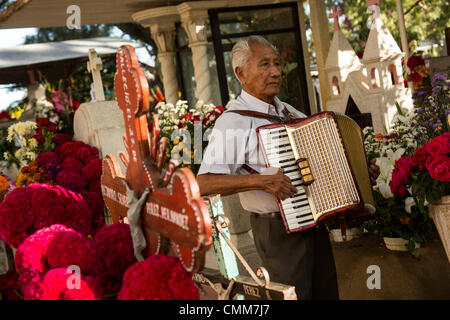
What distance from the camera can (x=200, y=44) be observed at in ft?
34.0

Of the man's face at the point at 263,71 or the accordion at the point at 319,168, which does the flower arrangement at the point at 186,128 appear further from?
the accordion at the point at 319,168

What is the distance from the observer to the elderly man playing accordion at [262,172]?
8.06ft

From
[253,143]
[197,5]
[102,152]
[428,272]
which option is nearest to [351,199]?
[253,143]

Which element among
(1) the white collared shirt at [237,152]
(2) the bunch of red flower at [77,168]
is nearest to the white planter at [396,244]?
(1) the white collared shirt at [237,152]

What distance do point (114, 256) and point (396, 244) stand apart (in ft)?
10.1

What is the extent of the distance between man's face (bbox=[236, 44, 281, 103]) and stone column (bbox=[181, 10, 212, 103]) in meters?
8.02

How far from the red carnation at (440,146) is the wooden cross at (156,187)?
1927 millimetres

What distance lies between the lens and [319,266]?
253 centimetres

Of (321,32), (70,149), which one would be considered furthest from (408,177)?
(321,32)

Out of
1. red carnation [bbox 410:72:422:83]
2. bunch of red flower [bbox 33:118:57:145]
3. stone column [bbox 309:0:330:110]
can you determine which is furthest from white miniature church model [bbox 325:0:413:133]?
bunch of red flower [bbox 33:118:57:145]

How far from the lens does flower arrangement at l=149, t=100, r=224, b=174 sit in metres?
4.88

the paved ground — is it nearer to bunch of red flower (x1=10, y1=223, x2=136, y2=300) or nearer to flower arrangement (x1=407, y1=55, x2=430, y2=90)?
bunch of red flower (x1=10, y1=223, x2=136, y2=300)

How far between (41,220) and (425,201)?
2388 millimetres

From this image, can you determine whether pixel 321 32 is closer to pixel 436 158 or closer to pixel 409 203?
pixel 409 203
